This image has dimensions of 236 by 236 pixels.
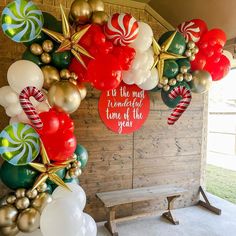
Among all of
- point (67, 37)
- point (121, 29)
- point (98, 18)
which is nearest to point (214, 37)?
point (121, 29)

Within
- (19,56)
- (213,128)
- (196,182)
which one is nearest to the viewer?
(19,56)

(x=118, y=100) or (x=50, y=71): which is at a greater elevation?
(x=50, y=71)

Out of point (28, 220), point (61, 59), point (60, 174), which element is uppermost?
point (61, 59)

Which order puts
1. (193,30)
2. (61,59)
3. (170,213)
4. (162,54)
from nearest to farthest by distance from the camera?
(61,59) < (162,54) < (193,30) < (170,213)

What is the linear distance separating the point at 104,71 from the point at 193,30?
1097 mm

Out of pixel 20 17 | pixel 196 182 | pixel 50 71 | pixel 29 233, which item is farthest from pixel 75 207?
pixel 196 182

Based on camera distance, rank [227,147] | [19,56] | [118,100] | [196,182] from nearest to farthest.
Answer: [19,56]
[118,100]
[196,182]
[227,147]

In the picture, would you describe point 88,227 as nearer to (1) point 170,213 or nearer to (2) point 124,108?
(2) point 124,108

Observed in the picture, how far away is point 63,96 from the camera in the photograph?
1.59 meters

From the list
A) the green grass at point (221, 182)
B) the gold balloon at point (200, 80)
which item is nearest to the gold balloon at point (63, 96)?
the gold balloon at point (200, 80)

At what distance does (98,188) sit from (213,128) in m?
6.73

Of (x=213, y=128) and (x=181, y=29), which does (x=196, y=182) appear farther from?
(x=213, y=128)

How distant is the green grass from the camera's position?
413 centimetres

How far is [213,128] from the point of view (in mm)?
8367
